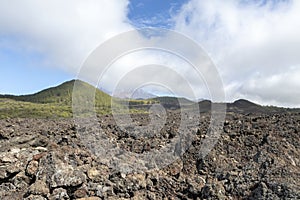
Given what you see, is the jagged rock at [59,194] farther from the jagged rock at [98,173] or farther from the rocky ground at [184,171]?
the jagged rock at [98,173]

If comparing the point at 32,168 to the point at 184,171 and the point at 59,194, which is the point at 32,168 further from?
the point at 184,171

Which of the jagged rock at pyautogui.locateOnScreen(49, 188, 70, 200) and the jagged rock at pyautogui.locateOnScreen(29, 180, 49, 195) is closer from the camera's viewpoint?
the jagged rock at pyautogui.locateOnScreen(49, 188, 70, 200)

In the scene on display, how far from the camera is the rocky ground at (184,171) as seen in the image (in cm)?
880

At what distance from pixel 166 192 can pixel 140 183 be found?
0.79m

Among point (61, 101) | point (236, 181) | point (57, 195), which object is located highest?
point (61, 101)

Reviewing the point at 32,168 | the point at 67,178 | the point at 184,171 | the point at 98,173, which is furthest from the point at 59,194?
the point at 184,171

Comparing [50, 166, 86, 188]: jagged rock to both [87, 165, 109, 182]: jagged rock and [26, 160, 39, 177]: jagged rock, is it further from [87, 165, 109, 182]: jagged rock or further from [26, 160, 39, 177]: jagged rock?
[26, 160, 39, 177]: jagged rock

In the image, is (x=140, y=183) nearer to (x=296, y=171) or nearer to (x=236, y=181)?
(x=236, y=181)

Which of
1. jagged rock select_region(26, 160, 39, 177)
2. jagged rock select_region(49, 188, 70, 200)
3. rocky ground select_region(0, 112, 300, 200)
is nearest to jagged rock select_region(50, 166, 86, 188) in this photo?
rocky ground select_region(0, 112, 300, 200)

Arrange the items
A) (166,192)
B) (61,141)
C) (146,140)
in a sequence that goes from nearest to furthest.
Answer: (166,192) → (146,140) → (61,141)

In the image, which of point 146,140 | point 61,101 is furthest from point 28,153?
point 61,101

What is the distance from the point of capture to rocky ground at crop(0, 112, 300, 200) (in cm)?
880

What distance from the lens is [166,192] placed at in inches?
376

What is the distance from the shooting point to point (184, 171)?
1048 cm
